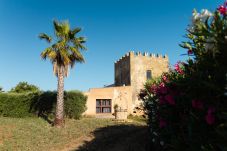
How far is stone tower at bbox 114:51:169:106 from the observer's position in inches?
1779

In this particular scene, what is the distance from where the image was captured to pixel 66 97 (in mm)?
30266

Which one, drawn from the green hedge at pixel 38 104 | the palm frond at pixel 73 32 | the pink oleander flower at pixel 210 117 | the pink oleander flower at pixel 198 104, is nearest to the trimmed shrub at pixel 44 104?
the green hedge at pixel 38 104

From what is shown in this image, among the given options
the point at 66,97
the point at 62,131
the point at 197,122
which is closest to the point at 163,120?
the point at 197,122

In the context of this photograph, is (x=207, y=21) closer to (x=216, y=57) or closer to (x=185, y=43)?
(x=216, y=57)

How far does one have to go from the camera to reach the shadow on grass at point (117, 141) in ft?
49.7

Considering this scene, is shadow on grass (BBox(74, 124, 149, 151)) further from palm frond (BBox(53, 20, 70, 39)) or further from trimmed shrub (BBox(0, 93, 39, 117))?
trimmed shrub (BBox(0, 93, 39, 117))

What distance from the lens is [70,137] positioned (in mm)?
20703

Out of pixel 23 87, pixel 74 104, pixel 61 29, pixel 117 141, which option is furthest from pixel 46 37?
pixel 23 87

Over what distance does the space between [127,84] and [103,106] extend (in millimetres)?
7226

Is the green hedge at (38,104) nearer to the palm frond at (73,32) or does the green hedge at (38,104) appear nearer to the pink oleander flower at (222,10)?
the palm frond at (73,32)

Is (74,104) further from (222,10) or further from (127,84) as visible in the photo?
(222,10)

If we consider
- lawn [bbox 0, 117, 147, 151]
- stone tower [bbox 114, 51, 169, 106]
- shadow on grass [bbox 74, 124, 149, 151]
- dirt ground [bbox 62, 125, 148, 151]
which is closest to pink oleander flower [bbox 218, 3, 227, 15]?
shadow on grass [bbox 74, 124, 149, 151]

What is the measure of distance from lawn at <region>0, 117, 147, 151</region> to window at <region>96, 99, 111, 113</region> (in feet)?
47.6

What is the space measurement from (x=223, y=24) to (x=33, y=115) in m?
29.2
